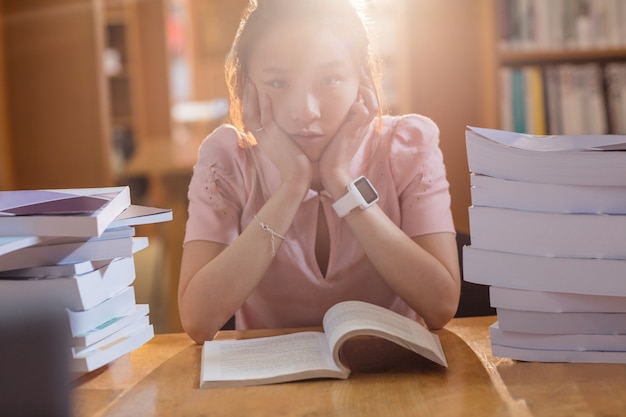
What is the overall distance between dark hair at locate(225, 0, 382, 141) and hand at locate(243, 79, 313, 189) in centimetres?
4

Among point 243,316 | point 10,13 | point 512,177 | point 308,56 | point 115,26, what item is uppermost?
point 115,26

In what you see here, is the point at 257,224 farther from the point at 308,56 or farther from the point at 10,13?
the point at 10,13

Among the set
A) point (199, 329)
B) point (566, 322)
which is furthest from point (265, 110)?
point (566, 322)

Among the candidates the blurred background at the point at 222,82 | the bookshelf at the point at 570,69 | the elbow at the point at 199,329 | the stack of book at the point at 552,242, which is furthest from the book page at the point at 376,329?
the bookshelf at the point at 570,69

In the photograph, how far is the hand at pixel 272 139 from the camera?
1326 millimetres

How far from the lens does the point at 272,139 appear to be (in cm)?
136

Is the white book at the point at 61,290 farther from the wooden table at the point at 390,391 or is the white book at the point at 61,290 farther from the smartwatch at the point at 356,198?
the smartwatch at the point at 356,198

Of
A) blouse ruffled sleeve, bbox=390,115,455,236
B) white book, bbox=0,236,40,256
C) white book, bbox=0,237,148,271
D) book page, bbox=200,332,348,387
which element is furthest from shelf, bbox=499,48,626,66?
white book, bbox=0,236,40,256

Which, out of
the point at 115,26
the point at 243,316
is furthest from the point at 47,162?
the point at 115,26

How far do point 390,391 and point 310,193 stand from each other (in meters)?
0.54

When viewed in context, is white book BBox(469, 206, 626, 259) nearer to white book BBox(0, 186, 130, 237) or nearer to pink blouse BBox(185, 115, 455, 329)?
pink blouse BBox(185, 115, 455, 329)

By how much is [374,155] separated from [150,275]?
687mm

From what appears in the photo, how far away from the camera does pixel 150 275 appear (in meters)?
1.89

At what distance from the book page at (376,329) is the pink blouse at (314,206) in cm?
30
